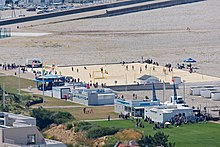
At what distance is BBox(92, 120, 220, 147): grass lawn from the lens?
114 ft

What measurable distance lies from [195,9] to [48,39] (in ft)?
74.8

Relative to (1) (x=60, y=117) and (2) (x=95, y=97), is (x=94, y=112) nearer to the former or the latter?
(2) (x=95, y=97)

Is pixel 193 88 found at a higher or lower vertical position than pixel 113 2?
lower

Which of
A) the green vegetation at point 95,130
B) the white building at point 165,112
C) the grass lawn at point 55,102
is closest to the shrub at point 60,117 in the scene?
the green vegetation at point 95,130

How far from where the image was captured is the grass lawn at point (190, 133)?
34.9 metres

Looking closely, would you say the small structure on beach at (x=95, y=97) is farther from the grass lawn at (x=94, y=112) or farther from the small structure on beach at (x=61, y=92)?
the small structure on beach at (x=61, y=92)

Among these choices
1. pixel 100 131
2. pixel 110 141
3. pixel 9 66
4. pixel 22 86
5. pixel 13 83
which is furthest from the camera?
pixel 9 66

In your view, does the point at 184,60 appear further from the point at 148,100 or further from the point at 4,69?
the point at 148,100

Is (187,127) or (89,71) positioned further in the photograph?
(89,71)

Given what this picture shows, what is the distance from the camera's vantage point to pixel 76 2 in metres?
114

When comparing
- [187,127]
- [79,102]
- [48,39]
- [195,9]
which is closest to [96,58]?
[48,39]

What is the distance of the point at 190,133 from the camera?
121 feet

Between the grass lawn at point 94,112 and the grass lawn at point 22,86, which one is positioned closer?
the grass lawn at point 94,112

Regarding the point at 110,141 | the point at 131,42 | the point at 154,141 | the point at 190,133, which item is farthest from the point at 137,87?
the point at 131,42
